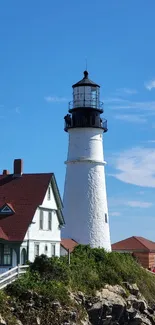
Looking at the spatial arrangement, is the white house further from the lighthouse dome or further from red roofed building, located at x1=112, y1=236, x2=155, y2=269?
red roofed building, located at x1=112, y1=236, x2=155, y2=269

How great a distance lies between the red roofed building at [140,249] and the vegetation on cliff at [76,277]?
8.21 m

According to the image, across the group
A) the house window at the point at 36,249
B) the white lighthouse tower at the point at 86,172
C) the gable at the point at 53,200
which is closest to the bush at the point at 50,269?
the house window at the point at 36,249

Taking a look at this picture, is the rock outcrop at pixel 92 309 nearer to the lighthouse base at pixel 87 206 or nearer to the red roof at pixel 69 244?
the red roof at pixel 69 244

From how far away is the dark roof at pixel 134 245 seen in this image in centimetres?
4966

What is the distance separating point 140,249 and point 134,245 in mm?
896

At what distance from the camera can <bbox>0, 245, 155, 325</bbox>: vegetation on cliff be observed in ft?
91.8

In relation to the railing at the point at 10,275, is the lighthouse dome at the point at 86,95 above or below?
above

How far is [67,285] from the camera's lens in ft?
99.3

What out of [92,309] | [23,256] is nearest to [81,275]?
[92,309]

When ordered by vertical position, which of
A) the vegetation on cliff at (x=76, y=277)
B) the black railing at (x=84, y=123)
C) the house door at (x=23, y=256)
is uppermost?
the black railing at (x=84, y=123)

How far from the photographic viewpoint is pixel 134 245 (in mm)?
50281

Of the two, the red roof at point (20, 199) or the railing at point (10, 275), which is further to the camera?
the red roof at point (20, 199)

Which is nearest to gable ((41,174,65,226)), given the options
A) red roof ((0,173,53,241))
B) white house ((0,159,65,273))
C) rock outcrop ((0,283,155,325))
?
white house ((0,159,65,273))

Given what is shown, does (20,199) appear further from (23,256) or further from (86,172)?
(86,172)
